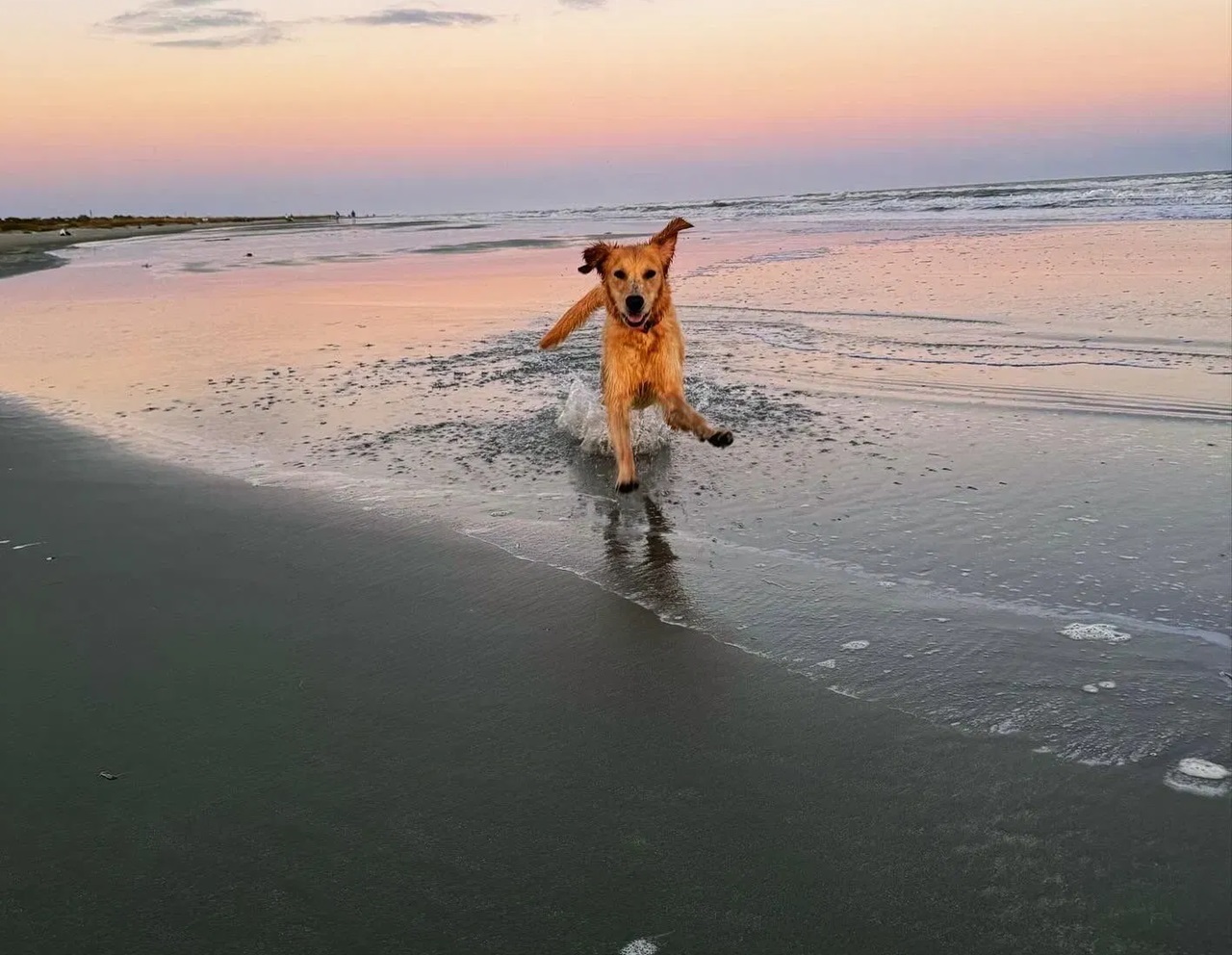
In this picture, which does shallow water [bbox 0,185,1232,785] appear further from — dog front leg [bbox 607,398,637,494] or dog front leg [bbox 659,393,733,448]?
dog front leg [bbox 659,393,733,448]

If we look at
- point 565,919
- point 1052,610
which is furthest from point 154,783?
point 1052,610

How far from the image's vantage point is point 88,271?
20172 mm

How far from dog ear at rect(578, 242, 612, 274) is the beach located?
3.10 ft

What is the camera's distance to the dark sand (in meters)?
1.85

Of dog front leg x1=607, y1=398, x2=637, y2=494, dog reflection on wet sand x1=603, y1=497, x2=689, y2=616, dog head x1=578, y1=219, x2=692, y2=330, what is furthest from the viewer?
dog head x1=578, y1=219, x2=692, y2=330

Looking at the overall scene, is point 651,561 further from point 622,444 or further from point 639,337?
point 639,337

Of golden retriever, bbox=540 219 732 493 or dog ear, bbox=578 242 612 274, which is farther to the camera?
dog ear, bbox=578 242 612 274

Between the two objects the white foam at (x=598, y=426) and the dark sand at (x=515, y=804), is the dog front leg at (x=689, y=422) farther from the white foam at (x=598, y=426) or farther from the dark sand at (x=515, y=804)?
the dark sand at (x=515, y=804)

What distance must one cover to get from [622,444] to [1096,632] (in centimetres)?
254

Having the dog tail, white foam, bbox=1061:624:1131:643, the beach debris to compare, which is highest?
the dog tail

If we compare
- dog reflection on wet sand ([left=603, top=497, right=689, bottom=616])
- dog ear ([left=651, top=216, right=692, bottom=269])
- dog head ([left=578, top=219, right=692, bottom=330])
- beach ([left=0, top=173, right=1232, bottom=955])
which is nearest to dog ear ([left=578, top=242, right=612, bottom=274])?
dog head ([left=578, top=219, right=692, bottom=330])

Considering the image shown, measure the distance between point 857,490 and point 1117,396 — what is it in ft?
8.32

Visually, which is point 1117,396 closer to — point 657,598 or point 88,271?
point 657,598

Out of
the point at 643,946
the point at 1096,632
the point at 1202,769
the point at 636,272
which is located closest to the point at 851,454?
the point at 636,272
